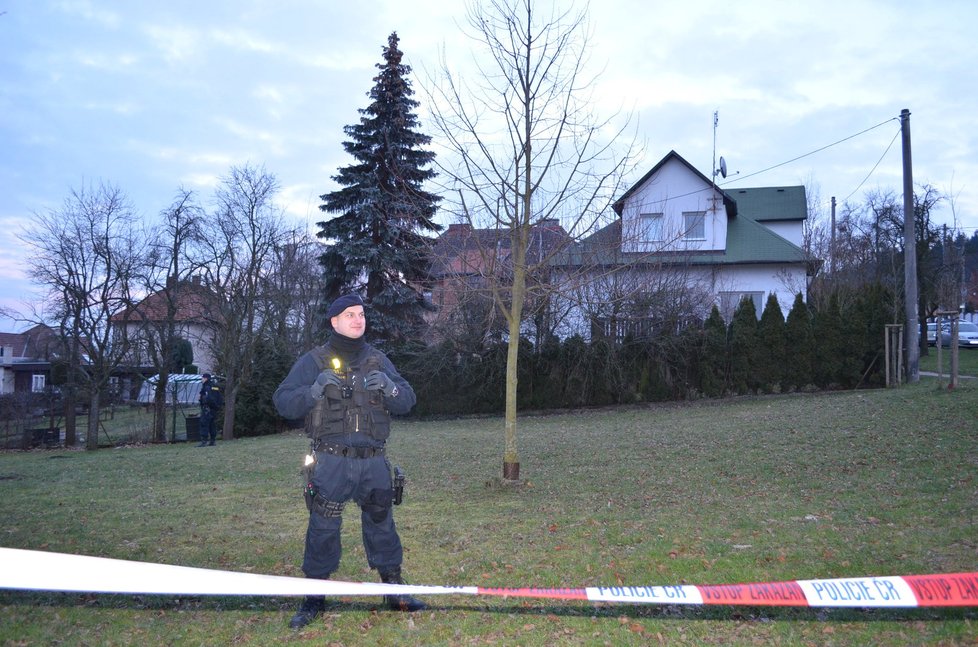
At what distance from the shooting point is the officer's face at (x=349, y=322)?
5195mm

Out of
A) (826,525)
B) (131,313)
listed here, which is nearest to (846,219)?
(131,313)

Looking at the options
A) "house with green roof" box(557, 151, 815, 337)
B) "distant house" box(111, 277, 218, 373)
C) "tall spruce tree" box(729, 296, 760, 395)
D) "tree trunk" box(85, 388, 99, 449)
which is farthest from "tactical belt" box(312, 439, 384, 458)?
"distant house" box(111, 277, 218, 373)

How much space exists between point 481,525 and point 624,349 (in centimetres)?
1790

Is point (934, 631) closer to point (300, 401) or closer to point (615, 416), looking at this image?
point (300, 401)

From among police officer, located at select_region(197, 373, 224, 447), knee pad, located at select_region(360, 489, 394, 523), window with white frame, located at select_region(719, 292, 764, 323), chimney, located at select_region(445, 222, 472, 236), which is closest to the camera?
knee pad, located at select_region(360, 489, 394, 523)

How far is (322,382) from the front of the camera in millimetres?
5000

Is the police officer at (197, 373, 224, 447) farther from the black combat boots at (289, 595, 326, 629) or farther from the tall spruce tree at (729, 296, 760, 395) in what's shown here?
the black combat boots at (289, 595, 326, 629)

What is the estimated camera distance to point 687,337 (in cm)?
2438

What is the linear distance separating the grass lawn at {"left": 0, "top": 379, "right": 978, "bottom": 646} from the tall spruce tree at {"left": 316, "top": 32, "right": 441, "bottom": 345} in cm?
1173

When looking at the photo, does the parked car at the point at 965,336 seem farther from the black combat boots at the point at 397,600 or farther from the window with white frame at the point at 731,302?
the black combat boots at the point at 397,600

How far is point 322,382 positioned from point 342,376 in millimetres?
160

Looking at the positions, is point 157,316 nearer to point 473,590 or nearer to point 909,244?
point 909,244

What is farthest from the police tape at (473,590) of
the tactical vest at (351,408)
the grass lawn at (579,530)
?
the tactical vest at (351,408)

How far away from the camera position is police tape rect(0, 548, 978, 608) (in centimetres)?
368
